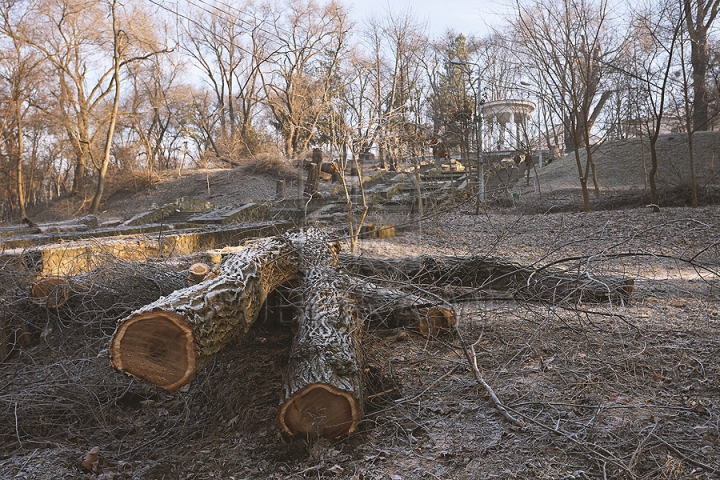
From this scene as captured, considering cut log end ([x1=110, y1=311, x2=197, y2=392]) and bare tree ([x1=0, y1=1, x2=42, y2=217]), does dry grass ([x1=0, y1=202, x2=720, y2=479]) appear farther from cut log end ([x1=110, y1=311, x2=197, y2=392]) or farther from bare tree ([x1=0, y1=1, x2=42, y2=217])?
bare tree ([x1=0, y1=1, x2=42, y2=217])

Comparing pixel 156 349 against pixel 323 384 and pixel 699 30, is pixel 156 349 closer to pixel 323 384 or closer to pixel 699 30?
pixel 323 384

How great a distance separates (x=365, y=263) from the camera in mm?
6090

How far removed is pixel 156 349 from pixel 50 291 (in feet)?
9.69

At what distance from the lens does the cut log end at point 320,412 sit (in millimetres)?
3186

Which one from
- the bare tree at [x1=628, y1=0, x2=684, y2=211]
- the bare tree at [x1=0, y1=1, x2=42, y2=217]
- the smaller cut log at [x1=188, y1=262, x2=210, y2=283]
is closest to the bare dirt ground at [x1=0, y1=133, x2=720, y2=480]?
the smaller cut log at [x1=188, y1=262, x2=210, y2=283]

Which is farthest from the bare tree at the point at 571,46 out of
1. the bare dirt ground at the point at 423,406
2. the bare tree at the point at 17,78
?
the bare tree at the point at 17,78

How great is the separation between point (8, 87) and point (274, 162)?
1193 cm

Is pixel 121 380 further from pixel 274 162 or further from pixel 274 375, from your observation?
pixel 274 162

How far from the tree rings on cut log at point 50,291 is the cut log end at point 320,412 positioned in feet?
10.7

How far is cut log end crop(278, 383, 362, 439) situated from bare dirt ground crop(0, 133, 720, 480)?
0.10m

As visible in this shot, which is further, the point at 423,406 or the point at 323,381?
the point at 423,406

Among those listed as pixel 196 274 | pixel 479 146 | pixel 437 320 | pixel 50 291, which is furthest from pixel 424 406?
pixel 479 146

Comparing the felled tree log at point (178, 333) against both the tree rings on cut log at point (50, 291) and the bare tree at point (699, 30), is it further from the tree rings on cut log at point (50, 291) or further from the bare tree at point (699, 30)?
the bare tree at point (699, 30)

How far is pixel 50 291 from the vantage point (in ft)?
17.3
